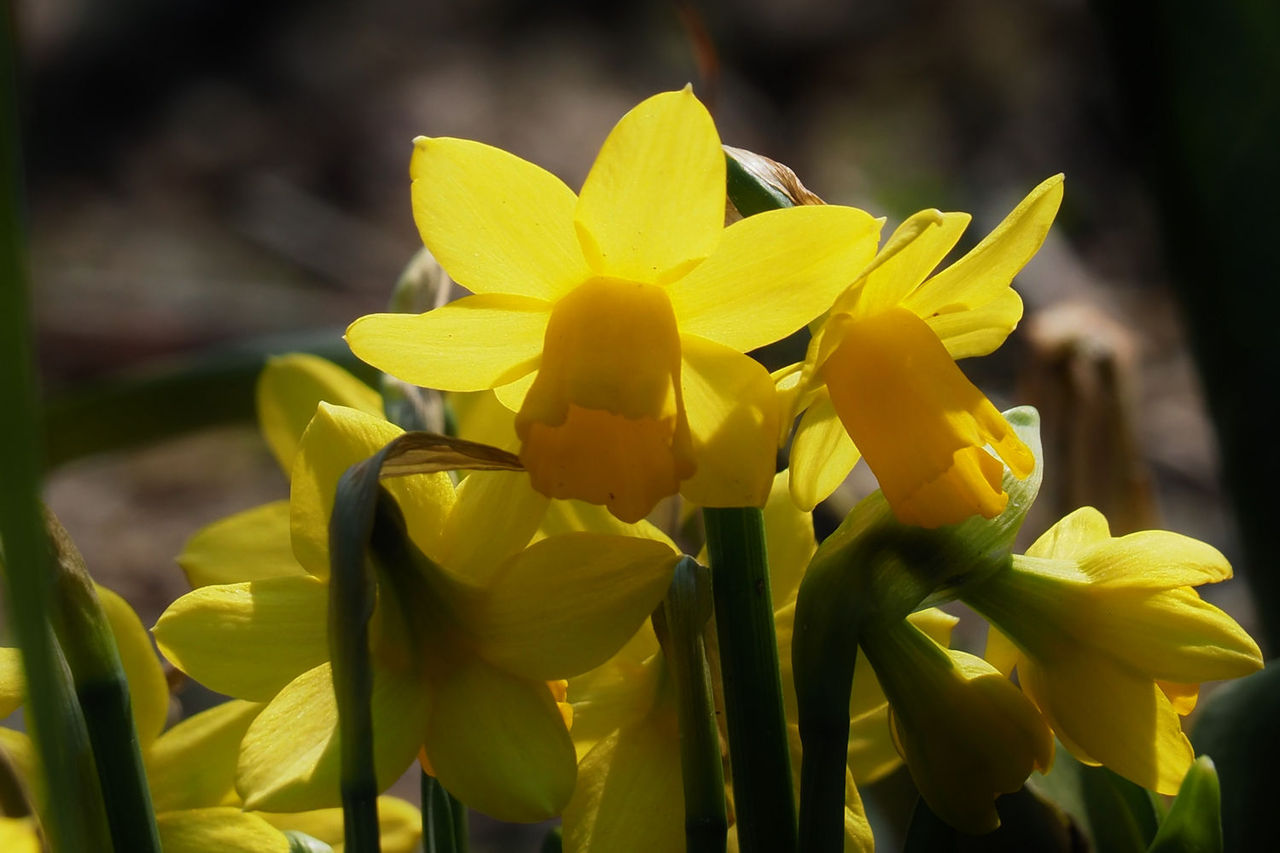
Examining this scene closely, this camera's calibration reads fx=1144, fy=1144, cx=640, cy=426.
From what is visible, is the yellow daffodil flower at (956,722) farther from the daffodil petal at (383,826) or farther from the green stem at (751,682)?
Answer: the daffodil petal at (383,826)

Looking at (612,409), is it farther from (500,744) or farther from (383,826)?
(383,826)

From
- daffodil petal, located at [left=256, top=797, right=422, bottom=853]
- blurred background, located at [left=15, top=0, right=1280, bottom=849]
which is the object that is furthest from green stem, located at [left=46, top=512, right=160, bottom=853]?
blurred background, located at [left=15, top=0, right=1280, bottom=849]

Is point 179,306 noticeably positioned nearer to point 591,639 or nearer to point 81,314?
point 81,314

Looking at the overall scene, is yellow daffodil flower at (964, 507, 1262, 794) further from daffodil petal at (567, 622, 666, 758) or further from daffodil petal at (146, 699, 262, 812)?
daffodil petal at (146, 699, 262, 812)

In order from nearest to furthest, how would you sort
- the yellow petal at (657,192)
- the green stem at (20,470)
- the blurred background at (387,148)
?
the green stem at (20,470) < the yellow petal at (657,192) < the blurred background at (387,148)

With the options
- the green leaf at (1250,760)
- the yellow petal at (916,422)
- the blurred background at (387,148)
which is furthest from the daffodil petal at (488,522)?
the blurred background at (387,148)

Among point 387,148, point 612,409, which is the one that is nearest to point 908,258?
point 612,409
